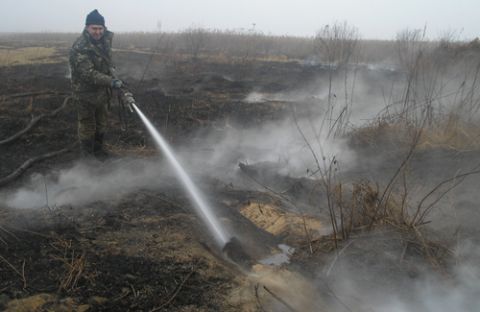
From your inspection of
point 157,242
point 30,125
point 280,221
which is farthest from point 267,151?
point 30,125

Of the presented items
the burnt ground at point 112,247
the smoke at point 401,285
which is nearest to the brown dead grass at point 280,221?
the burnt ground at point 112,247

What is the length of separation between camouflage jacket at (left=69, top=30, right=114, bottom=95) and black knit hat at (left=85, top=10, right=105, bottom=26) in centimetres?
19

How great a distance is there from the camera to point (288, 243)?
4.23 m

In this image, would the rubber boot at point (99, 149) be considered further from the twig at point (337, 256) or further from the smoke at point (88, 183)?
the twig at point (337, 256)

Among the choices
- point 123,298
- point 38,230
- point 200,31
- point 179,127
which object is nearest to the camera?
point 123,298

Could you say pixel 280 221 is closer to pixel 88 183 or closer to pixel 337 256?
pixel 337 256

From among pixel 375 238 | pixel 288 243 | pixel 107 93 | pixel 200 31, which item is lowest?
pixel 288 243

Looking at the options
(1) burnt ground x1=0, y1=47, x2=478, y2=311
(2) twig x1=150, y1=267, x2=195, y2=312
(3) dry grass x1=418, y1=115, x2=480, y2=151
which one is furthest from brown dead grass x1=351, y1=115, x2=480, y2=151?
(2) twig x1=150, y1=267, x2=195, y2=312

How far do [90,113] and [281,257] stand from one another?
3827 millimetres

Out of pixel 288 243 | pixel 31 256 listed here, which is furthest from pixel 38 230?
pixel 288 243

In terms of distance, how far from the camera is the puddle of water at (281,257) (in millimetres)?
3844

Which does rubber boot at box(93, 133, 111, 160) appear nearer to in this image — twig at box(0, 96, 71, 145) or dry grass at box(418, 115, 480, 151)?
twig at box(0, 96, 71, 145)

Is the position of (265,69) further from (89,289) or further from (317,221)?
(89,289)

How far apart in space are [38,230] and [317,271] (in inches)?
109
